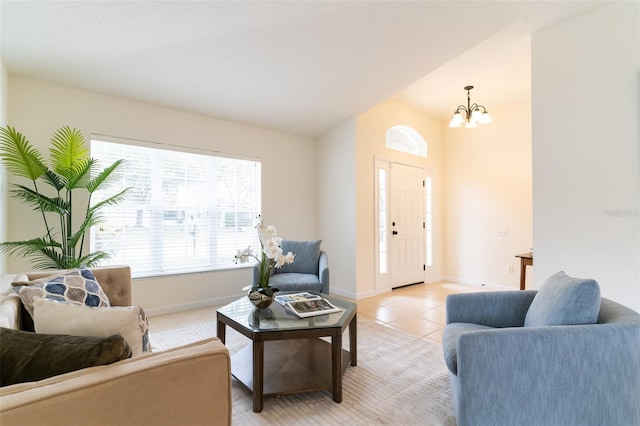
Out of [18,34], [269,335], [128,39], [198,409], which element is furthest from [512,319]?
[18,34]

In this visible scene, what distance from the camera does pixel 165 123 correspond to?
3641mm

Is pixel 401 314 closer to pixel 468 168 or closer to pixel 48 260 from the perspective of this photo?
pixel 468 168

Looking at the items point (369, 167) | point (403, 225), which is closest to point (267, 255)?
point (369, 167)

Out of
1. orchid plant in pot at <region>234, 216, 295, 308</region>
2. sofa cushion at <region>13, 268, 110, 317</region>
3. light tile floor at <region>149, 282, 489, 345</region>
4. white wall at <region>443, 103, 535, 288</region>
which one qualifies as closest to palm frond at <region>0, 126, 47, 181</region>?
sofa cushion at <region>13, 268, 110, 317</region>

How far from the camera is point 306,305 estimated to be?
2234 millimetres

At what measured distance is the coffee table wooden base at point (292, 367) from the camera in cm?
189

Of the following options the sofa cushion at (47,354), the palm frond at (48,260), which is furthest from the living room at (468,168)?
the sofa cushion at (47,354)

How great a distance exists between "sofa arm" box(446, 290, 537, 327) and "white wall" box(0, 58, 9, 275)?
3.68 m

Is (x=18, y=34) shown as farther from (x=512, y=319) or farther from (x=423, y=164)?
(x=423, y=164)

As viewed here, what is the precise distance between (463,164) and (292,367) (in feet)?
15.0

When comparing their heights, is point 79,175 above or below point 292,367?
above

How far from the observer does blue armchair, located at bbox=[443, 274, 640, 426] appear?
1.35 m

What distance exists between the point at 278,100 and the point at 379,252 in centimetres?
258

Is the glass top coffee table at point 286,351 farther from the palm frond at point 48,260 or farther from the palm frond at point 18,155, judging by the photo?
the palm frond at point 18,155
